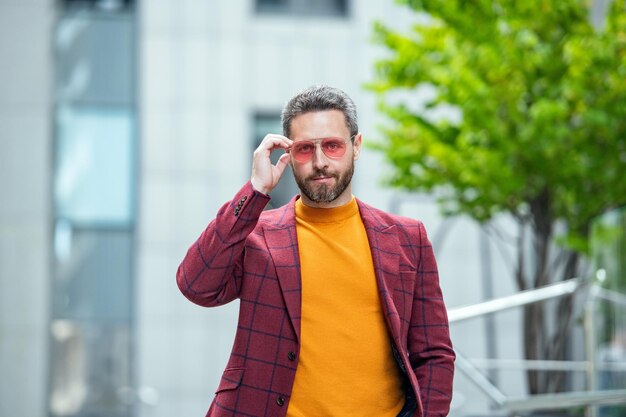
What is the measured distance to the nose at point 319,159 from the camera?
3.08m

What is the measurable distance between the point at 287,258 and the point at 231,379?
1.24ft

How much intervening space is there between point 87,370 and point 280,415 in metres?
14.1

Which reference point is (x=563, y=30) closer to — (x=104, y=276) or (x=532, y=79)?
(x=532, y=79)

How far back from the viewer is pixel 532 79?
10.7 metres

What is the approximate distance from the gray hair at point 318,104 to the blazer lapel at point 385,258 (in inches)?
11.3

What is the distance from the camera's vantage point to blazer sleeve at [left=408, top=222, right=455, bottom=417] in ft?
10.6

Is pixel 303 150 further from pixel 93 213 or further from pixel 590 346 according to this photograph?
pixel 93 213

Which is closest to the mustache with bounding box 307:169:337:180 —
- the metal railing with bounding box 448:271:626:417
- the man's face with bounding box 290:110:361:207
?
the man's face with bounding box 290:110:361:207

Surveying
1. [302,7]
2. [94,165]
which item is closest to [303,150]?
[94,165]

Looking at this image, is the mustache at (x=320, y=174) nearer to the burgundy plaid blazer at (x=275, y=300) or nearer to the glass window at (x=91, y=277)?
the burgundy plaid blazer at (x=275, y=300)

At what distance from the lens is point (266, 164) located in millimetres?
3102

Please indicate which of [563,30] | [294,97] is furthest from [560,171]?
[294,97]

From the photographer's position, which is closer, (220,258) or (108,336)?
(220,258)

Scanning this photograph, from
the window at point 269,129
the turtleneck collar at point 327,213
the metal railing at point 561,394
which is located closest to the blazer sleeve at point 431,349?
the turtleneck collar at point 327,213
